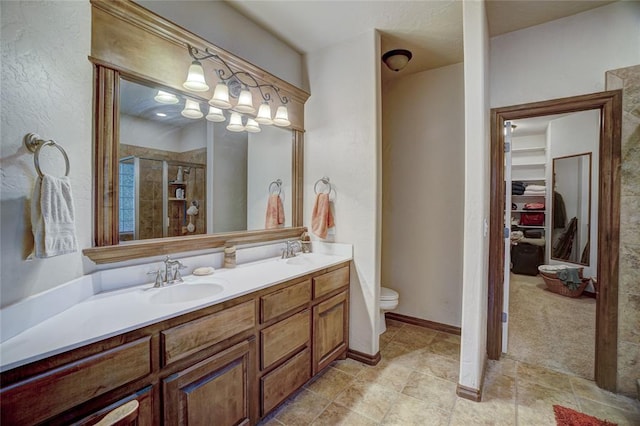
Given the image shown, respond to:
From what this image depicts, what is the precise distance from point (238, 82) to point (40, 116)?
4.06ft

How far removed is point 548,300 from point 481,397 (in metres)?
2.76

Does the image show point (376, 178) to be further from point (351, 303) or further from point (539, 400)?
point (539, 400)

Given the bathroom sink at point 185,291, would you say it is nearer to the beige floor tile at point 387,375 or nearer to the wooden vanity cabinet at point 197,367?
the wooden vanity cabinet at point 197,367

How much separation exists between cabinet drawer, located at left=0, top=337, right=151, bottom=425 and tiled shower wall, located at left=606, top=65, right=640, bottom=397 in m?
2.86

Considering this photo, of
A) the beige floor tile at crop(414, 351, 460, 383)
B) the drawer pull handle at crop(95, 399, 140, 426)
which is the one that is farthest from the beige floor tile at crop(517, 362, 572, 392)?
the drawer pull handle at crop(95, 399, 140, 426)

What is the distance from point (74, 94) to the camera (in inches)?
49.9

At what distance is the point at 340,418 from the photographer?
68.1 inches

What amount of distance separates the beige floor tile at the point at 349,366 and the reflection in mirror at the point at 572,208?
4127 mm

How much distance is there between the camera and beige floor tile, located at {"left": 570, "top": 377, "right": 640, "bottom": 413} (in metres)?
1.85

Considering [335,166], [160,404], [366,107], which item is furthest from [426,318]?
[160,404]

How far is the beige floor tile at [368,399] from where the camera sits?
1793 millimetres

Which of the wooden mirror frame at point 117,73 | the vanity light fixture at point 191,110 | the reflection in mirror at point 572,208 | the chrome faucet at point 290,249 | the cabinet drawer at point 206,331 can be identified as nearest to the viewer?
the cabinet drawer at point 206,331

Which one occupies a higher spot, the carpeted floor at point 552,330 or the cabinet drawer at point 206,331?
the cabinet drawer at point 206,331

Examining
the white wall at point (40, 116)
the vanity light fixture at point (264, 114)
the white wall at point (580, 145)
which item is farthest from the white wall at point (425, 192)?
the white wall at point (40, 116)
